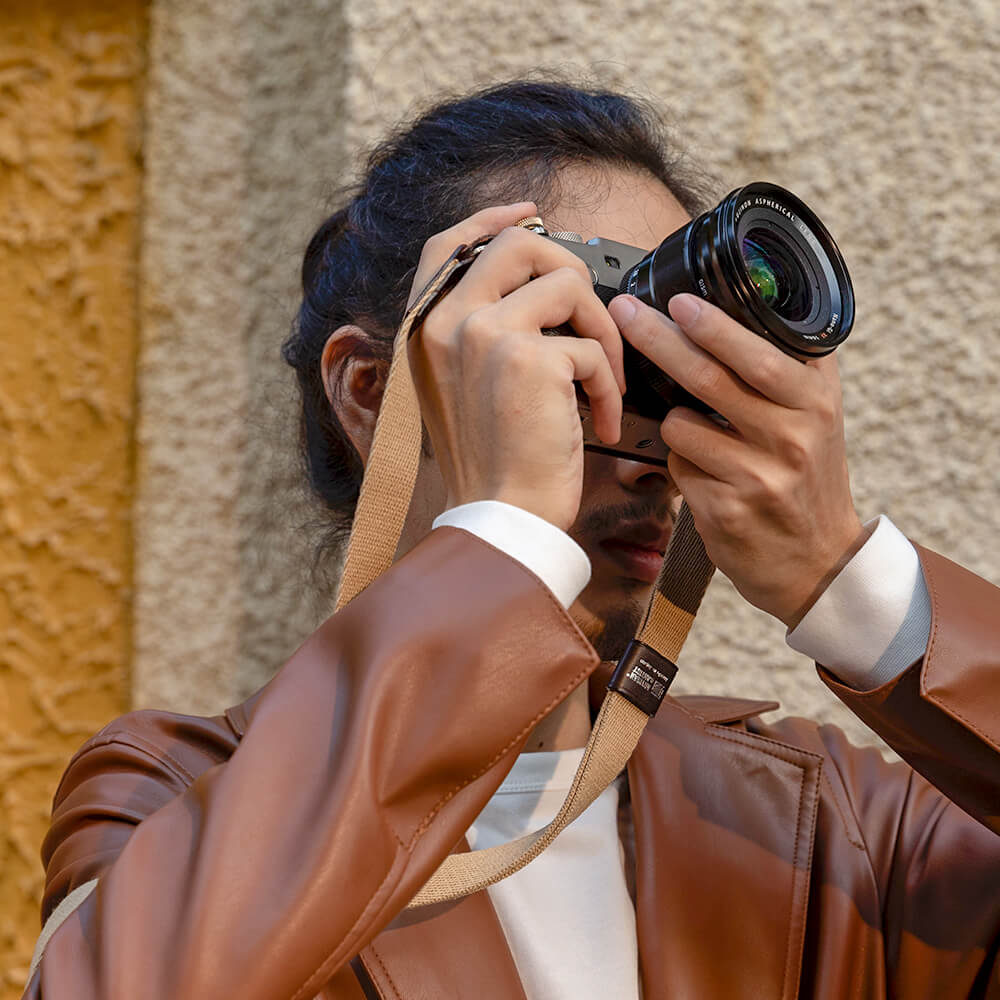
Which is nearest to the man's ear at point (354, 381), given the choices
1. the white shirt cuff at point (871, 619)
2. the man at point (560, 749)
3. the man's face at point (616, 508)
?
the man at point (560, 749)

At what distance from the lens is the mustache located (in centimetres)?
76

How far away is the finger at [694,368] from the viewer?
0.58 m

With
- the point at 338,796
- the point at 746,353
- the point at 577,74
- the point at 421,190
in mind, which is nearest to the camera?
the point at 338,796

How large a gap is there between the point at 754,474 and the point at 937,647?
13cm

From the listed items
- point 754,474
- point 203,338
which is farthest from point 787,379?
point 203,338

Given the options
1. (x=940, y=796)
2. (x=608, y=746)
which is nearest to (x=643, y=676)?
(x=608, y=746)

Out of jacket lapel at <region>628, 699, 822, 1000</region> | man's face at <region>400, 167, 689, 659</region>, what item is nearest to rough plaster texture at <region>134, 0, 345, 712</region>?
man's face at <region>400, 167, 689, 659</region>

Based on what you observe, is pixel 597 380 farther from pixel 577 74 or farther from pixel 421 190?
pixel 577 74

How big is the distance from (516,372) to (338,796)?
212 mm

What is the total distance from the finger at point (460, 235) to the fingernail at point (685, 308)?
0.11m

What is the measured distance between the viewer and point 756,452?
0.59m

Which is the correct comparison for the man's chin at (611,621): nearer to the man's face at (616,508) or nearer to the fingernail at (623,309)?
the man's face at (616,508)

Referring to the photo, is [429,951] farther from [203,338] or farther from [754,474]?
[203,338]

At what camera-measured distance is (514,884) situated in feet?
2.33
